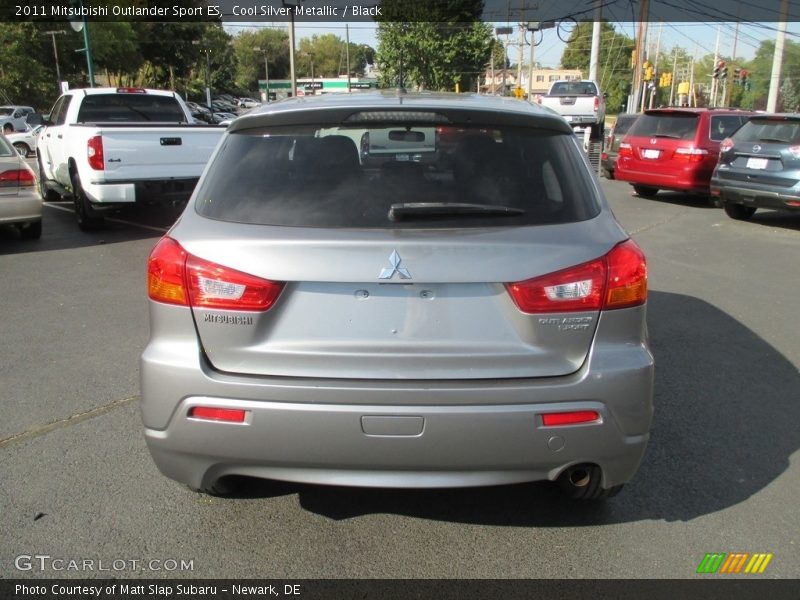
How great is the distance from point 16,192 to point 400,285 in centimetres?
798

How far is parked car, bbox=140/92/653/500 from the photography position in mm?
2480

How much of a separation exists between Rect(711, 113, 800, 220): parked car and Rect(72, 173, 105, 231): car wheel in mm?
9692

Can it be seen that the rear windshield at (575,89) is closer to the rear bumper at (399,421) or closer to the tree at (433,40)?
the rear bumper at (399,421)

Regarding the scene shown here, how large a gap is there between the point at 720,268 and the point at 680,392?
13.9 ft

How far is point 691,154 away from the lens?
42.4 ft

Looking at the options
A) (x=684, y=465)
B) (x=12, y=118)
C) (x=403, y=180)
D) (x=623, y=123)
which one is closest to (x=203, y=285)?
(x=403, y=180)

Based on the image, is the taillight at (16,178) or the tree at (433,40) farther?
the tree at (433,40)

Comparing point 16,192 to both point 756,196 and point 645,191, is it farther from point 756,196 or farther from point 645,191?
point 645,191

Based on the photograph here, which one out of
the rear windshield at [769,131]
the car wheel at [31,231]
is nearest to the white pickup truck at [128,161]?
the car wheel at [31,231]

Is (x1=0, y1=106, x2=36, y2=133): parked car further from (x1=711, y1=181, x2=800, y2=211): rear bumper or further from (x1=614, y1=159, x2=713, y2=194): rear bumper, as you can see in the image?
(x1=711, y1=181, x2=800, y2=211): rear bumper

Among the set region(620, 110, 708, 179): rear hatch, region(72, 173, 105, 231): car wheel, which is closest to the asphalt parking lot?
region(72, 173, 105, 231): car wheel

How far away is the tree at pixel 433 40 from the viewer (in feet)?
191

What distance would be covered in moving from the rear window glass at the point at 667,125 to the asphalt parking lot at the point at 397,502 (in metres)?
8.77
